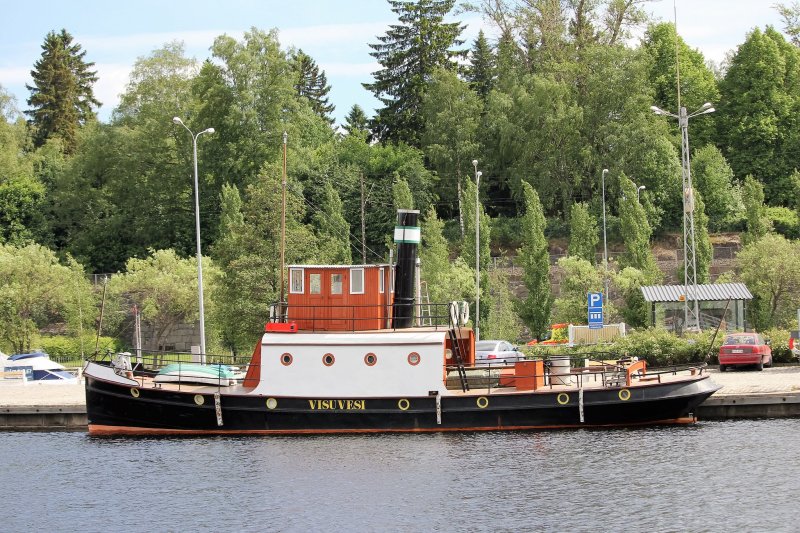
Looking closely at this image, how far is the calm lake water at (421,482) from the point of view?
27203mm

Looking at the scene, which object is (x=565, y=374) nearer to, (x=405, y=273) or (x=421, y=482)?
(x=405, y=273)

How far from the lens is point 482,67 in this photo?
9944 centimetres

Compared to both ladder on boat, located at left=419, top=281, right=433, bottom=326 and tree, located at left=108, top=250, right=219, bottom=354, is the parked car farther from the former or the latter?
tree, located at left=108, top=250, right=219, bottom=354

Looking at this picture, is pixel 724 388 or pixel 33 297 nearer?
pixel 724 388

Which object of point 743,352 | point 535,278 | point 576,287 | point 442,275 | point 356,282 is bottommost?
point 743,352

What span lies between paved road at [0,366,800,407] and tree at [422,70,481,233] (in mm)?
42012

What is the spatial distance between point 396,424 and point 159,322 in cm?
4157

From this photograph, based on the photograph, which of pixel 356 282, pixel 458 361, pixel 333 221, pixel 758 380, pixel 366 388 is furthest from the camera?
pixel 333 221

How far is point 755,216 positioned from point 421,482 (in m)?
47.9

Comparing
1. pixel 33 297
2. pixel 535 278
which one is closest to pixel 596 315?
pixel 535 278

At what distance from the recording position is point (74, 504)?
29750 mm

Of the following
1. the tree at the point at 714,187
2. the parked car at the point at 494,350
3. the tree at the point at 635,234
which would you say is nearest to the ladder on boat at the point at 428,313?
the parked car at the point at 494,350

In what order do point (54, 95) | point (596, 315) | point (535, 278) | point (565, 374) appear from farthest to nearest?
1. point (54, 95)
2. point (535, 278)
3. point (596, 315)
4. point (565, 374)

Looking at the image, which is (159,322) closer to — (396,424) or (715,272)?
(715,272)
